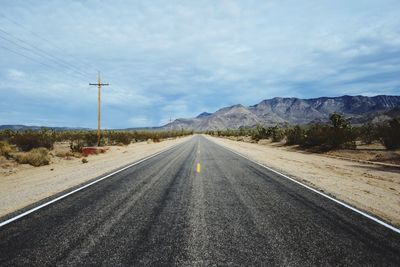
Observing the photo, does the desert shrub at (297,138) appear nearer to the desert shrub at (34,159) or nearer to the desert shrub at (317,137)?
the desert shrub at (317,137)

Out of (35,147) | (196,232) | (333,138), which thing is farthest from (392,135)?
(35,147)

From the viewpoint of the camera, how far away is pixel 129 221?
4.89m

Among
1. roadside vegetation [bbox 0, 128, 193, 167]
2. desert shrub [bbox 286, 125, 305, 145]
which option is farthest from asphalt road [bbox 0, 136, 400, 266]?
desert shrub [bbox 286, 125, 305, 145]

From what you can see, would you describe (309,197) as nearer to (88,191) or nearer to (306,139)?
(88,191)

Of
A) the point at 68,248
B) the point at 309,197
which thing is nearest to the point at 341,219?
the point at 309,197

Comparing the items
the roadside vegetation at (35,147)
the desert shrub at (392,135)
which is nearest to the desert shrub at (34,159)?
the roadside vegetation at (35,147)

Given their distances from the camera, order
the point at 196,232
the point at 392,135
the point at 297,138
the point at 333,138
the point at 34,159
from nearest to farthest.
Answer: the point at 196,232 → the point at 34,159 → the point at 392,135 → the point at 333,138 → the point at 297,138

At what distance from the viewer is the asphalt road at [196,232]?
347cm

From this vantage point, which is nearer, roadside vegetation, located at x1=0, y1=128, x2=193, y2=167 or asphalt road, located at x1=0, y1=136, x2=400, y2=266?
asphalt road, located at x1=0, y1=136, x2=400, y2=266

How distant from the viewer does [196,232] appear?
4367 mm

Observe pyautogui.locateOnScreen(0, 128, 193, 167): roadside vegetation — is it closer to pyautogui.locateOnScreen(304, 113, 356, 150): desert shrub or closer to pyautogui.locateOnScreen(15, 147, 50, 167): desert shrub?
pyautogui.locateOnScreen(15, 147, 50, 167): desert shrub

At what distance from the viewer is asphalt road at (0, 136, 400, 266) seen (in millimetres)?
3471

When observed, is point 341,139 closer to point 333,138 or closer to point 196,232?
point 333,138

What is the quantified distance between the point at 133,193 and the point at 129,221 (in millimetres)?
2310
